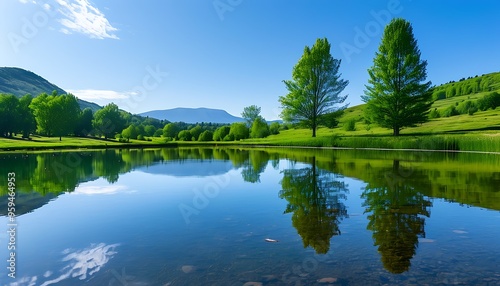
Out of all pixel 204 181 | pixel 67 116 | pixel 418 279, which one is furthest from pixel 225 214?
pixel 67 116

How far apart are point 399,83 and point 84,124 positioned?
97066 mm

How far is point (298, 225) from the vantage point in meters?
8.62

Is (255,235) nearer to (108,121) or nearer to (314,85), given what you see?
(314,85)

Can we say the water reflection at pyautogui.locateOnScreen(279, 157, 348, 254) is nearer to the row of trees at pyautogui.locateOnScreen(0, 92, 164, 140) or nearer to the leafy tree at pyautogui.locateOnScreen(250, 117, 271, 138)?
the leafy tree at pyautogui.locateOnScreen(250, 117, 271, 138)

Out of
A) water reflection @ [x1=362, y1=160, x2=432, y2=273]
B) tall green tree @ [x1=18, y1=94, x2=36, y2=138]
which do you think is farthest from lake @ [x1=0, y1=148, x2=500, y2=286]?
tall green tree @ [x1=18, y1=94, x2=36, y2=138]

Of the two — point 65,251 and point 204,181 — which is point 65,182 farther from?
point 65,251

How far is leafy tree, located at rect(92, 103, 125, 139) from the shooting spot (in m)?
105

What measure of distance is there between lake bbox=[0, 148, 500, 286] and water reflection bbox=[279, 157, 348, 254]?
5cm

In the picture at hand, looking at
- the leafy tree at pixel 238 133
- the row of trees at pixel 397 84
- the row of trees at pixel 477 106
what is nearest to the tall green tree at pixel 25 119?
the leafy tree at pixel 238 133

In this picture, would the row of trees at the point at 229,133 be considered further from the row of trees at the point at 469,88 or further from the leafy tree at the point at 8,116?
the row of trees at the point at 469,88

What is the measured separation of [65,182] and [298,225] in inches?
566

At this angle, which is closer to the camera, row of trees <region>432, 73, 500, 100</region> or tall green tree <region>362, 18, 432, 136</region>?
tall green tree <region>362, 18, 432, 136</region>

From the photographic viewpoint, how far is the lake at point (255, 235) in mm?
5504

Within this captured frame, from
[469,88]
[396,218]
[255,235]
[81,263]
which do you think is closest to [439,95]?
[469,88]
